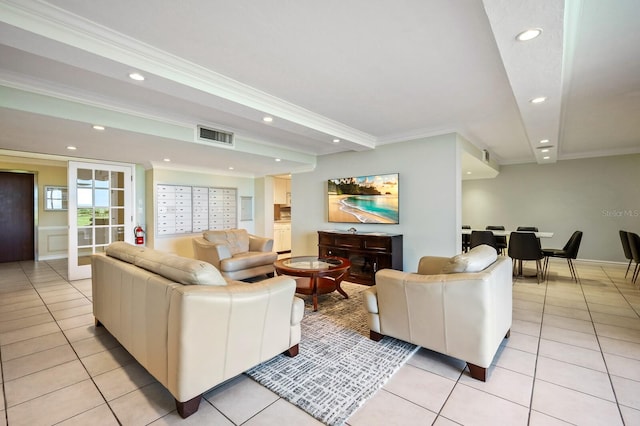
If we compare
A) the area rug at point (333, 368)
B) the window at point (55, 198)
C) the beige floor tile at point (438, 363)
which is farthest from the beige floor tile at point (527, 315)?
the window at point (55, 198)

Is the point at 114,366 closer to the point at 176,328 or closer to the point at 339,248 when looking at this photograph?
the point at 176,328

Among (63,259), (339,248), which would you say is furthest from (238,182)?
(63,259)

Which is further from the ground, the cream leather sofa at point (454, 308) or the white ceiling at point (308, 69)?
the white ceiling at point (308, 69)

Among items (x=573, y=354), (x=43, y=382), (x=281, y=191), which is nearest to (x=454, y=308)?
(x=573, y=354)

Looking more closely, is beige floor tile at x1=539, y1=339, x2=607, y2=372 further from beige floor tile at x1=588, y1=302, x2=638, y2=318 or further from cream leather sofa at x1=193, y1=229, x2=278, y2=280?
cream leather sofa at x1=193, y1=229, x2=278, y2=280

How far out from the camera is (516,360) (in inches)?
92.2

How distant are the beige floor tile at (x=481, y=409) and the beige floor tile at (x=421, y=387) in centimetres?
6

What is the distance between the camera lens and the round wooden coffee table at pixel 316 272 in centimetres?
342

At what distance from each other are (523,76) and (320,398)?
116 inches

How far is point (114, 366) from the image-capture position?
227cm

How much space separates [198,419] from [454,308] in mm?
1839

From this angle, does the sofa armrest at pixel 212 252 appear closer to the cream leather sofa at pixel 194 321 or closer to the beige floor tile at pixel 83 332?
the beige floor tile at pixel 83 332

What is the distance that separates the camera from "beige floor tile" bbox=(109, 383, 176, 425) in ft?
5.57

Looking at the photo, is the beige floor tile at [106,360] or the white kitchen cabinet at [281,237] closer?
the beige floor tile at [106,360]
